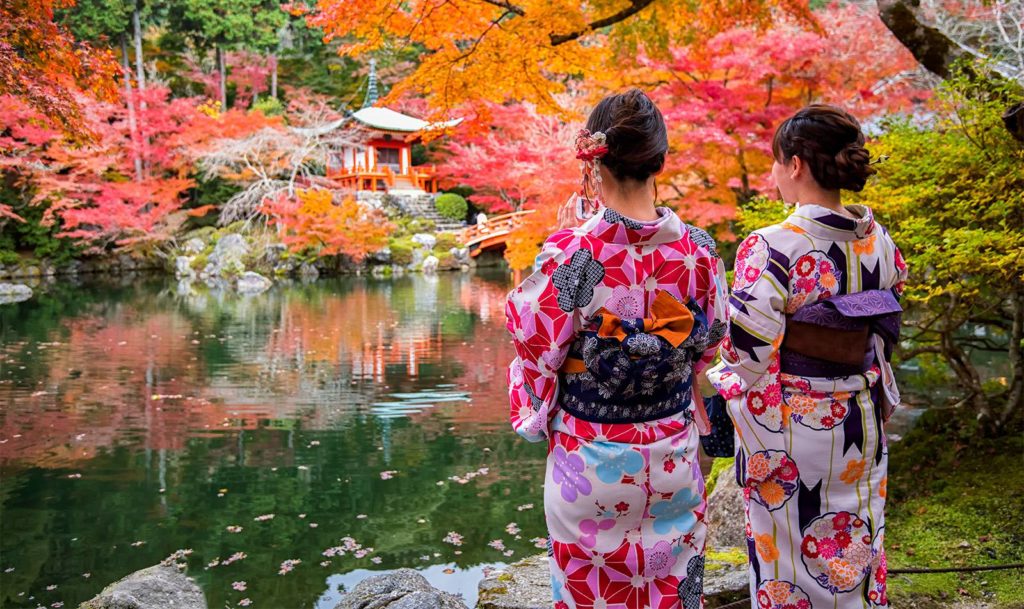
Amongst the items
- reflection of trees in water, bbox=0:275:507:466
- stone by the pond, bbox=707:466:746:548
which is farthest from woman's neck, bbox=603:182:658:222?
reflection of trees in water, bbox=0:275:507:466

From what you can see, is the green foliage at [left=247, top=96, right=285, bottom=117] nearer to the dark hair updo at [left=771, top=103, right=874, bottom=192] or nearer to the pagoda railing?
the pagoda railing

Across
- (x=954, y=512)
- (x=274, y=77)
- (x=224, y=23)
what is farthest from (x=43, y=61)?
(x=274, y=77)

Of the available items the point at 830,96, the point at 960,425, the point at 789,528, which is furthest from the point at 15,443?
the point at 830,96

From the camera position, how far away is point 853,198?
3906 millimetres

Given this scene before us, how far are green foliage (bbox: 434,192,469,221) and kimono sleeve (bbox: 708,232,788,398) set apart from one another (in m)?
22.5

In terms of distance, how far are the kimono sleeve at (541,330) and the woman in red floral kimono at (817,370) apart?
16.9 inches

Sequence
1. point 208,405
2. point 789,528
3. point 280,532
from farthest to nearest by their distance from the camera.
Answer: point 208,405
point 280,532
point 789,528

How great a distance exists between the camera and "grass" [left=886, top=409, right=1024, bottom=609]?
2.49 m

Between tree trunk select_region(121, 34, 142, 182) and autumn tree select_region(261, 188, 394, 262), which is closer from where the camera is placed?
tree trunk select_region(121, 34, 142, 182)

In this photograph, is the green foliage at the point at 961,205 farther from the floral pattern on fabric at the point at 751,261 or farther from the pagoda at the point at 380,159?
the pagoda at the point at 380,159

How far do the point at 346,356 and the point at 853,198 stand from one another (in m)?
6.38

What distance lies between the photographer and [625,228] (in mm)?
1495

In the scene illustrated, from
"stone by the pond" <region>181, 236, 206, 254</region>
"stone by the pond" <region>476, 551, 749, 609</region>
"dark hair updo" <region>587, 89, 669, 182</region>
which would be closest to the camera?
"dark hair updo" <region>587, 89, 669, 182</region>

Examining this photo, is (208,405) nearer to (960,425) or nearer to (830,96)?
(960,425)
